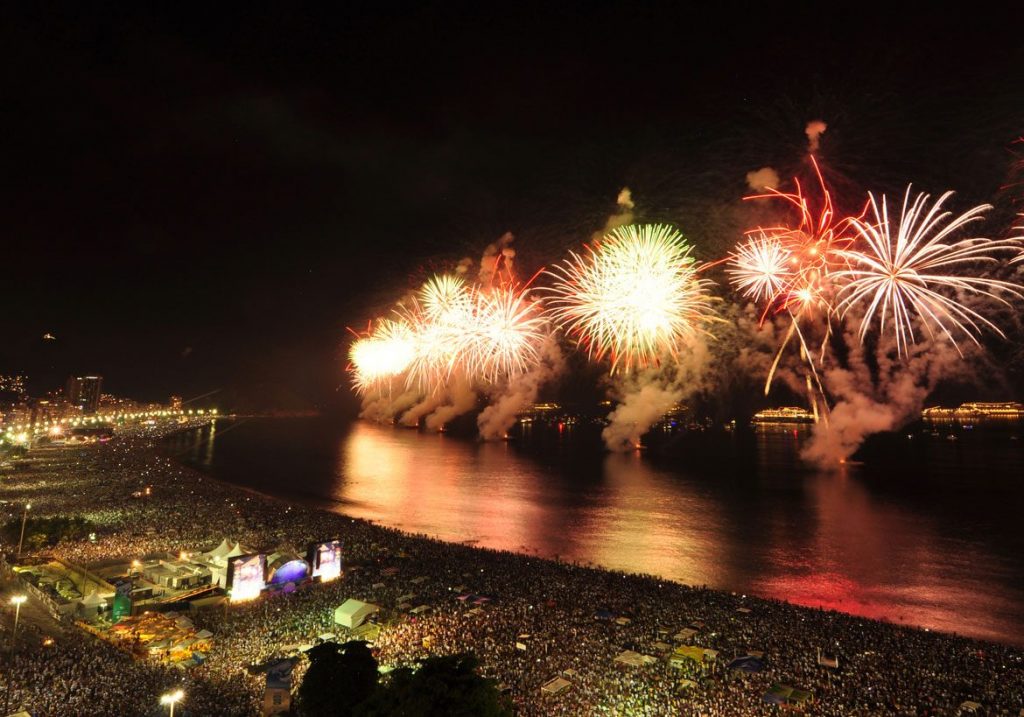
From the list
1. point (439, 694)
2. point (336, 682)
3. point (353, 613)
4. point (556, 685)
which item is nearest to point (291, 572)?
point (353, 613)

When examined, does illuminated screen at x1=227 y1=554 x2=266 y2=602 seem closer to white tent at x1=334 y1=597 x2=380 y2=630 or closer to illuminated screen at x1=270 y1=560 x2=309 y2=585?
illuminated screen at x1=270 y1=560 x2=309 y2=585

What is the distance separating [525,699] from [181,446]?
90341 mm

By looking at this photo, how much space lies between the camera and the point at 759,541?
3475 centimetres

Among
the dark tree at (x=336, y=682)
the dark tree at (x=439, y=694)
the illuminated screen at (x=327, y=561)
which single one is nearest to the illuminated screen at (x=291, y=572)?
the illuminated screen at (x=327, y=561)

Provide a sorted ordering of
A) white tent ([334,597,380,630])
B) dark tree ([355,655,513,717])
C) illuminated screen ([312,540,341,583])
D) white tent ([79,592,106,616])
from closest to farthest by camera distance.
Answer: dark tree ([355,655,513,717]) < white tent ([334,597,380,630]) < white tent ([79,592,106,616]) < illuminated screen ([312,540,341,583])

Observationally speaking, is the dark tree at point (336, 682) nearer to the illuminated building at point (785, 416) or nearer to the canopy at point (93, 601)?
the canopy at point (93, 601)

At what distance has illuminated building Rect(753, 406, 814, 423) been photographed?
14749 cm

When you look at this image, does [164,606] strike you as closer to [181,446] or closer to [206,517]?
[206,517]

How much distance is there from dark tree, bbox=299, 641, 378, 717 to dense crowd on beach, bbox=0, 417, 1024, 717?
80.0 inches

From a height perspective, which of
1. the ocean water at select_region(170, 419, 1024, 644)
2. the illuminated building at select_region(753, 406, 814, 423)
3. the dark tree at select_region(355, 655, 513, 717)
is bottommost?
the ocean water at select_region(170, 419, 1024, 644)

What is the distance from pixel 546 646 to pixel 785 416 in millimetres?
151350

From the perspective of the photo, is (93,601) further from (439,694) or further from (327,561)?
(439,694)

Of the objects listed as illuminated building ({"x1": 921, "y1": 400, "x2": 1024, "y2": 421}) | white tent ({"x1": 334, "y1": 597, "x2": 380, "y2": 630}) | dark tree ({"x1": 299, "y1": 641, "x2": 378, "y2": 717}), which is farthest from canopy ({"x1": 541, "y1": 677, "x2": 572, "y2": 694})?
illuminated building ({"x1": 921, "y1": 400, "x2": 1024, "y2": 421})

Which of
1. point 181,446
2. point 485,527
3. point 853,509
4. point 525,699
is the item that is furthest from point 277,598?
point 181,446
